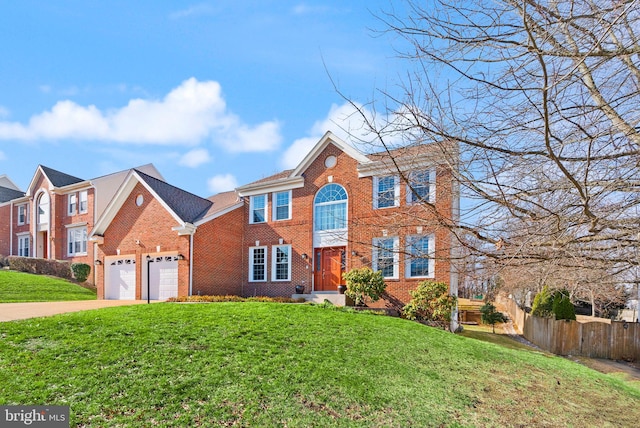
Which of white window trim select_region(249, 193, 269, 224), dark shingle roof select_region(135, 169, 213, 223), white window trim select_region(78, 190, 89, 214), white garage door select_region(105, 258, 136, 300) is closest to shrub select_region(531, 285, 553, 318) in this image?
white window trim select_region(249, 193, 269, 224)

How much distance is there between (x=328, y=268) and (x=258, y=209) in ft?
16.1

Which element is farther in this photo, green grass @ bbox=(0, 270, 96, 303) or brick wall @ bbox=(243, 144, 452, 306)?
green grass @ bbox=(0, 270, 96, 303)

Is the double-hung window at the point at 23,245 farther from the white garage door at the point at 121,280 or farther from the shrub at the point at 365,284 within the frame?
the shrub at the point at 365,284

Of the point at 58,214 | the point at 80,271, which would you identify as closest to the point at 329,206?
the point at 80,271

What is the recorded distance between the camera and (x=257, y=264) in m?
19.8

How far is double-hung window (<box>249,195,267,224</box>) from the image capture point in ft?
65.3

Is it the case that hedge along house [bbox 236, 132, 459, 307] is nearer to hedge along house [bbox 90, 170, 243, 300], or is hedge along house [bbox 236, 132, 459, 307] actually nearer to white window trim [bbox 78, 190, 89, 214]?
hedge along house [bbox 90, 170, 243, 300]

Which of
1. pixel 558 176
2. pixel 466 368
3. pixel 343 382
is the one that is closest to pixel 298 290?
pixel 466 368

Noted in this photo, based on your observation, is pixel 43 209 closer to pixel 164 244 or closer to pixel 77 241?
pixel 77 241

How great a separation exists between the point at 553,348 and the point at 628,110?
42.6 feet

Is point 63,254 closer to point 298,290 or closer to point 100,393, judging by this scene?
point 298,290

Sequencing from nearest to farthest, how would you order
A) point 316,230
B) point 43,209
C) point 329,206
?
point 329,206 < point 316,230 < point 43,209

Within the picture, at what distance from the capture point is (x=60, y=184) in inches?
1172

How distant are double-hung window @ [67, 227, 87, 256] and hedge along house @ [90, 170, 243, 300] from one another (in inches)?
347
